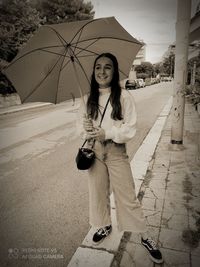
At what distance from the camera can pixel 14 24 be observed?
1694 cm

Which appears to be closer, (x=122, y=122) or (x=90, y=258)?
(x=122, y=122)

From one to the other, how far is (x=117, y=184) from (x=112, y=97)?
0.81 metres

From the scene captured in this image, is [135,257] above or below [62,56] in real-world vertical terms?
below

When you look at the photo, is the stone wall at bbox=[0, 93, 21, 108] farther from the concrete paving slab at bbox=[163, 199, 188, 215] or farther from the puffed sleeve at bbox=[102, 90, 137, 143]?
the puffed sleeve at bbox=[102, 90, 137, 143]

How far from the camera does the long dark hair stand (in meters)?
2.21

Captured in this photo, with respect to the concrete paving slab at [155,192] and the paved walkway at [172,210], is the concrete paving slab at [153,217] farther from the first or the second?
the concrete paving slab at [155,192]

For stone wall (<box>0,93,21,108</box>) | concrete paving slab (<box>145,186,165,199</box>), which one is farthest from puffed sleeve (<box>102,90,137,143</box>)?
stone wall (<box>0,93,21,108</box>)

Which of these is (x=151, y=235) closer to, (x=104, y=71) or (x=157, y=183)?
(x=157, y=183)

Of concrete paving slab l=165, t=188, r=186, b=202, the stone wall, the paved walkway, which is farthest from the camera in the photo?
the stone wall

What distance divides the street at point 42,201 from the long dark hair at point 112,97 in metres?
1.45

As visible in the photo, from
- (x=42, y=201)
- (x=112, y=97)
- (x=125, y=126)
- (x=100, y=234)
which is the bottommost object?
(x=42, y=201)

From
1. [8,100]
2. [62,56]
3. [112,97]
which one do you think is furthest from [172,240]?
[8,100]

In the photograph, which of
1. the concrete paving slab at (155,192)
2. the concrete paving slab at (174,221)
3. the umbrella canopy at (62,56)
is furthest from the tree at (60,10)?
the concrete paving slab at (174,221)

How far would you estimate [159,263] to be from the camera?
234 cm
